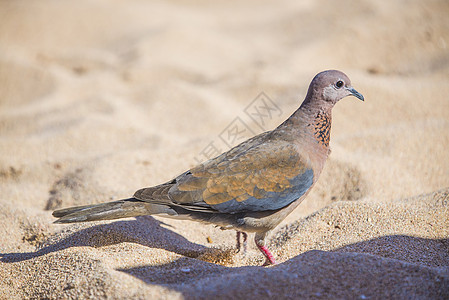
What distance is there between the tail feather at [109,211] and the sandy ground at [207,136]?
0.83ft

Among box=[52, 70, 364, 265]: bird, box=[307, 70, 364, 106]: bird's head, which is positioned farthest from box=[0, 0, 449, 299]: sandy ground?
box=[307, 70, 364, 106]: bird's head

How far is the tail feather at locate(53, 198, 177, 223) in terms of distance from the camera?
2.83m

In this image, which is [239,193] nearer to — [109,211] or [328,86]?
[109,211]

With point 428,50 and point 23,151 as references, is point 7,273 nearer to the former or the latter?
point 23,151

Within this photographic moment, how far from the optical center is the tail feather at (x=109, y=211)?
2.83m

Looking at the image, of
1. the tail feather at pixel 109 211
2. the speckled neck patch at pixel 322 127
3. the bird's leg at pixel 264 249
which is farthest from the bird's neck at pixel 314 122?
the tail feather at pixel 109 211

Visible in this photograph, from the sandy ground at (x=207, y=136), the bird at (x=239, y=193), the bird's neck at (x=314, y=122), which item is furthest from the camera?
the bird's neck at (x=314, y=122)

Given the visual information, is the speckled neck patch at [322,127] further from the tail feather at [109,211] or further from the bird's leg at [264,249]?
the tail feather at [109,211]

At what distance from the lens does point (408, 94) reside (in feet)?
19.6

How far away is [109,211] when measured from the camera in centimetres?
288

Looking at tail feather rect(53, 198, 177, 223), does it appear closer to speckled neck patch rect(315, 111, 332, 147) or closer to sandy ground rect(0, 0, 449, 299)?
sandy ground rect(0, 0, 449, 299)

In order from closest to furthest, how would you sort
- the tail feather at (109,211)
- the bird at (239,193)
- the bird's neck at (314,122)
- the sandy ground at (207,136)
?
the sandy ground at (207,136) < the tail feather at (109,211) < the bird at (239,193) < the bird's neck at (314,122)

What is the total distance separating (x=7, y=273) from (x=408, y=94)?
5.50 meters

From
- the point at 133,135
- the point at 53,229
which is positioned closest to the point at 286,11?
the point at 133,135
